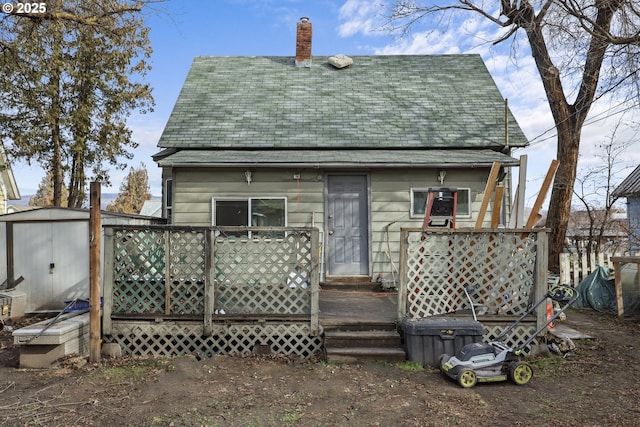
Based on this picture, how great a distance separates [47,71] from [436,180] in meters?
13.2

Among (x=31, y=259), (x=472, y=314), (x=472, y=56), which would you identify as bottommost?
(x=472, y=314)

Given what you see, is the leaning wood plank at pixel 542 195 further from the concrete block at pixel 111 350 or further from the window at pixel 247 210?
the concrete block at pixel 111 350

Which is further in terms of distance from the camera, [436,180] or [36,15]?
[436,180]

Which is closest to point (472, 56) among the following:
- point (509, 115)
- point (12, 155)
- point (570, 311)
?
point (509, 115)

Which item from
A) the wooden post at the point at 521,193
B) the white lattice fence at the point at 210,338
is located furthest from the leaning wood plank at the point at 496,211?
the white lattice fence at the point at 210,338

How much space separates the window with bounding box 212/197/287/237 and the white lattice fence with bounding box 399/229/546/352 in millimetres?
3882

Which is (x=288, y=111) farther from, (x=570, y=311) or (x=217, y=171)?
(x=570, y=311)

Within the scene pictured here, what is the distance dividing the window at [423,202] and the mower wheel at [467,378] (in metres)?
4.67

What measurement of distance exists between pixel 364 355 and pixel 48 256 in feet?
22.2

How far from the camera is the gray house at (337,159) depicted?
351 inches

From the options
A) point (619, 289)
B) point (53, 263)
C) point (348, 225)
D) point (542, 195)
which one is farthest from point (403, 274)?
point (53, 263)

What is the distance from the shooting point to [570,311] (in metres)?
8.77

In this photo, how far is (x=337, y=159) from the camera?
340 inches

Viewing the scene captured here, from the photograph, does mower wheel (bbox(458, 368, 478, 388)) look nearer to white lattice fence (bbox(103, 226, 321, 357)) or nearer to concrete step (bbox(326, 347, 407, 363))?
concrete step (bbox(326, 347, 407, 363))
